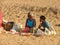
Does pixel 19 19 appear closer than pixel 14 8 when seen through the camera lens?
Yes

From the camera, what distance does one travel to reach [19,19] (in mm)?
13477

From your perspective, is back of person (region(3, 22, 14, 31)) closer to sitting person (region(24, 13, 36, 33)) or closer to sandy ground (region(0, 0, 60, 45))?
sandy ground (region(0, 0, 60, 45))

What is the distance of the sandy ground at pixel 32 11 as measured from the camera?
30.5 feet

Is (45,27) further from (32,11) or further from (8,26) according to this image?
(32,11)

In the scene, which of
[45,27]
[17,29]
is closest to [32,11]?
[17,29]

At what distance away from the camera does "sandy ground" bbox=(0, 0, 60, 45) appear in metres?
9.28

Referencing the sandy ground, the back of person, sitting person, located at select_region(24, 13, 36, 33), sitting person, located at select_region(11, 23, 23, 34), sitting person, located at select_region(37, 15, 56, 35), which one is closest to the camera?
the sandy ground

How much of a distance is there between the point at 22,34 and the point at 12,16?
4.39 metres

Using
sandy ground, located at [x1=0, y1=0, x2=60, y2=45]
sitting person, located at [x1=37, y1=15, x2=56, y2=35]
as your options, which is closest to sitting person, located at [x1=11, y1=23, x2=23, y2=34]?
sandy ground, located at [x1=0, y1=0, x2=60, y2=45]

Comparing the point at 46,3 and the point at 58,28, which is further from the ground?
the point at 46,3

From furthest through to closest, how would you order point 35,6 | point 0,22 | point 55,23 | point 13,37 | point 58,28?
point 35,6 → point 55,23 → point 58,28 → point 0,22 → point 13,37

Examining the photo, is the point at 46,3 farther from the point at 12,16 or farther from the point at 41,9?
the point at 12,16

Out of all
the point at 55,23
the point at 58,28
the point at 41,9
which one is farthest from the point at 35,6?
the point at 58,28

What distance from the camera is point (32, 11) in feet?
48.3
